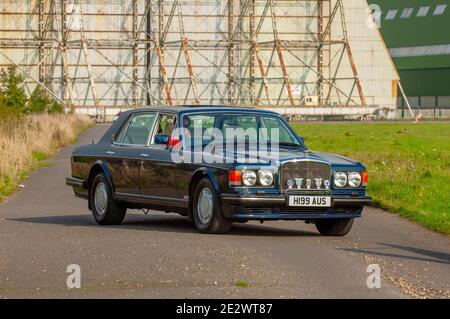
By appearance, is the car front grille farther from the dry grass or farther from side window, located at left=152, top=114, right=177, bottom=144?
the dry grass

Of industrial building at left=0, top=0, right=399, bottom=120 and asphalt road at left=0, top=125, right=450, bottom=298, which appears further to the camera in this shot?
industrial building at left=0, top=0, right=399, bottom=120

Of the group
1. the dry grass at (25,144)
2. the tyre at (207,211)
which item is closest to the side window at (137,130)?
the tyre at (207,211)

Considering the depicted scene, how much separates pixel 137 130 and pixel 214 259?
5.45 m

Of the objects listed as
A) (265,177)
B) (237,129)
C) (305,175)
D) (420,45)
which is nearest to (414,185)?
(237,129)

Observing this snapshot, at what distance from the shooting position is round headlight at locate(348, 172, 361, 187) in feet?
53.0

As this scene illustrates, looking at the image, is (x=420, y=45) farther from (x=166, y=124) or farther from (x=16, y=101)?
(x=166, y=124)

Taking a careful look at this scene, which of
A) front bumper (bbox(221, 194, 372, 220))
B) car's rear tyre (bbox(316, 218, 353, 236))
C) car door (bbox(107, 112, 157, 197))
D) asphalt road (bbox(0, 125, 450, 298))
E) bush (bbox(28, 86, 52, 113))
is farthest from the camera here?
bush (bbox(28, 86, 52, 113))

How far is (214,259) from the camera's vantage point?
12828mm

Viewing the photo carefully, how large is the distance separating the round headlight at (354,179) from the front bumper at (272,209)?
199 millimetres

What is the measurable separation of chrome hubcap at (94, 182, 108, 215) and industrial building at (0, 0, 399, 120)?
232 ft

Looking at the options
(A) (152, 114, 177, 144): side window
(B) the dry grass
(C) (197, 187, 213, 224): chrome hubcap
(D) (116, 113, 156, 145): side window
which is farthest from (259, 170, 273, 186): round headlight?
(B) the dry grass

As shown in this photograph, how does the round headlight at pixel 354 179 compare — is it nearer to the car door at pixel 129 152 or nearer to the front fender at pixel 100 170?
the car door at pixel 129 152

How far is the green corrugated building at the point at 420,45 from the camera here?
10131 centimetres

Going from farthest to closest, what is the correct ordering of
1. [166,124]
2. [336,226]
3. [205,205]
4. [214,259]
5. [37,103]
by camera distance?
1. [37,103]
2. [166,124]
3. [336,226]
4. [205,205]
5. [214,259]
